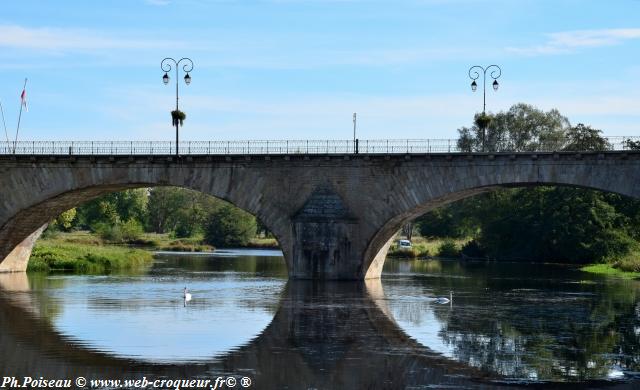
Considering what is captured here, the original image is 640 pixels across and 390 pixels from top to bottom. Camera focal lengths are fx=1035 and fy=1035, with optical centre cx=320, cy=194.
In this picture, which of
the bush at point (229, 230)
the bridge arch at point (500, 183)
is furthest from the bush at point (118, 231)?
the bridge arch at point (500, 183)

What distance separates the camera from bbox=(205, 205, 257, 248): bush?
11219 cm

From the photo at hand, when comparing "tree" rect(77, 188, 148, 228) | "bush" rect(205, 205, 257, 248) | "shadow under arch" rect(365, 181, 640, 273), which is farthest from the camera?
"tree" rect(77, 188, 148, 228)

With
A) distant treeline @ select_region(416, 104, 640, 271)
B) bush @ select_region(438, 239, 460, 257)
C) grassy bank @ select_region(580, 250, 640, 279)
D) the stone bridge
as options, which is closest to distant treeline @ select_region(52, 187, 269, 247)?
distant treeline @ select_region(416, 104, 640, 271)

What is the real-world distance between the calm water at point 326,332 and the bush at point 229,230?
57836 mm

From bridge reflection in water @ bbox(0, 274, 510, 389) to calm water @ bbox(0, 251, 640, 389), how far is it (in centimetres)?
5

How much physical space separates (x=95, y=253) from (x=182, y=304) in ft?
99.0

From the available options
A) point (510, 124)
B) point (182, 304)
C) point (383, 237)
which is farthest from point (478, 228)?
point (182, 304)

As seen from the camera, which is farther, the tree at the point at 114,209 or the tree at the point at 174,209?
the tree at the point at 174,209

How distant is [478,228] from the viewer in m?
110

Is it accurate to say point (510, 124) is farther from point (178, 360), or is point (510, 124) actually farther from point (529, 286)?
point (178, 360)

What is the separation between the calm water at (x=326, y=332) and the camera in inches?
977

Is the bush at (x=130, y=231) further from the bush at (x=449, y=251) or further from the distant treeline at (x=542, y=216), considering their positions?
the bush at (x=449, y=251)

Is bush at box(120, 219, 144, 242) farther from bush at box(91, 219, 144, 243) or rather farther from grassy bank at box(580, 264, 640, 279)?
Result: grassy bank at box(580, 264, 640, 279)

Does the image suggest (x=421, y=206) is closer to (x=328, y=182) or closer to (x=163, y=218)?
(x=328, y=182)
